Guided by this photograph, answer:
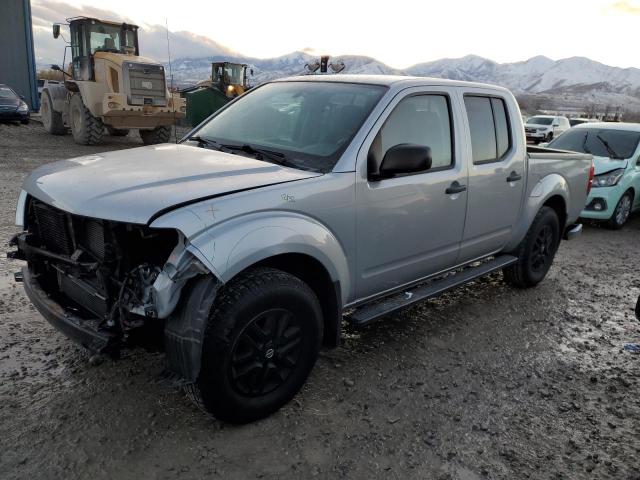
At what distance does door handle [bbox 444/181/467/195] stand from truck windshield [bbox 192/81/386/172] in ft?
2.73

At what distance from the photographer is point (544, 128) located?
86.9 ft

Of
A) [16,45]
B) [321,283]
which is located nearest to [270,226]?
[321,283]

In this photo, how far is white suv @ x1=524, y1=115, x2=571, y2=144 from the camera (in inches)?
1028

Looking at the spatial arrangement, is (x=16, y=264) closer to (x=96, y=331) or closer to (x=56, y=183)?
(x=56, y=183)

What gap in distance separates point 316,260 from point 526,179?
2.57m

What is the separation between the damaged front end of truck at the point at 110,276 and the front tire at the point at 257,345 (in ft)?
0.92

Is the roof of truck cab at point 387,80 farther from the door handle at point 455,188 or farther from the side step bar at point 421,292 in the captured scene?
the side step bar at point 421,292

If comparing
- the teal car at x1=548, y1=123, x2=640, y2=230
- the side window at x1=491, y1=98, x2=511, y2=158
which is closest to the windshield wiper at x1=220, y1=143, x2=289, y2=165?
the side window at x1=491, y1=98, x2=511, y2=158

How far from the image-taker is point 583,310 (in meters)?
4.82

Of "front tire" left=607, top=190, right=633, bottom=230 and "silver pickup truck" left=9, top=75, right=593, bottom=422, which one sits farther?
"front tire" left=607, top=190, right=633, bottom=230

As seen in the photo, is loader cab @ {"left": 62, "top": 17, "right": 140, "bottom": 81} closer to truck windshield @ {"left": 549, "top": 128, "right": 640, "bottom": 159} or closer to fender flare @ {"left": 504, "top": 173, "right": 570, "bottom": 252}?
truck windshield @ {"left": 549, "top": 128, "right": 640, "bottom": 159}

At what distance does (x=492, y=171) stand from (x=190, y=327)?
2.77 metres

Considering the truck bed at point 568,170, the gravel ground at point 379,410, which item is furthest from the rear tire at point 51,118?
the truck bed at point 568,170

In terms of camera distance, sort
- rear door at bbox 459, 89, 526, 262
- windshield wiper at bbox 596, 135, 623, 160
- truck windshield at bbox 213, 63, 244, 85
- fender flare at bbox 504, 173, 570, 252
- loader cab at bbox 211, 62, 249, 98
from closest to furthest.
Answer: rear door at bbox 459, 89, 526, 262, fender flare at bbox 504, 173, 570, 252, windshield wiper at bbox 596, 135, 623, 160, loader cab at bbox 211, 62, 249, 98, truck windshield at bbox 213, 63, 244, 85
